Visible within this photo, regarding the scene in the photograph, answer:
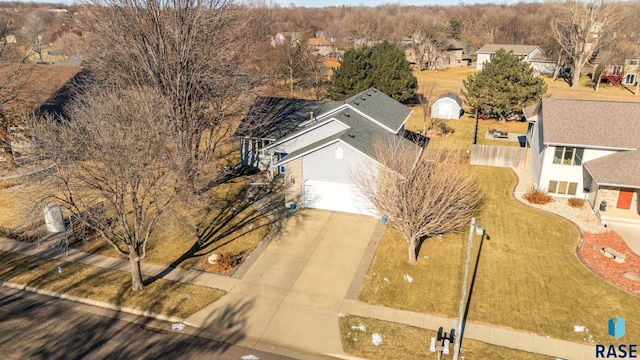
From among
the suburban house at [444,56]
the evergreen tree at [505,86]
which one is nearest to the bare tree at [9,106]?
the evergreen tree at [505,86]

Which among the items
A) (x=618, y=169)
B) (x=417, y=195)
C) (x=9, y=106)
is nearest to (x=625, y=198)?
(x=618, y=169)

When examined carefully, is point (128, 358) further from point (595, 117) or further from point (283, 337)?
point (595, 117)

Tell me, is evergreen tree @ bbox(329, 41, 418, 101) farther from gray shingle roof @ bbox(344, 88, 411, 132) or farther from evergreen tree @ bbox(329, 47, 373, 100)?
gray shingle roof @ bbox(344, 88, 411, 132)

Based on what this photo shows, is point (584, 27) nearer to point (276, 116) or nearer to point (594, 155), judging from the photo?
point (594, 155)

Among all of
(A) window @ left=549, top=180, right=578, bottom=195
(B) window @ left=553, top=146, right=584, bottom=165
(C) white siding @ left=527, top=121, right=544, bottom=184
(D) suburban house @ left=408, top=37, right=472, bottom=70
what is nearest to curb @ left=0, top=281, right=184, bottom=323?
(A) window @ left=549, top=180, right=578, bottom=195

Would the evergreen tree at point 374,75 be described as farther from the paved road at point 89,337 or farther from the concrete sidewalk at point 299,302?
the paved road at point 89,337
